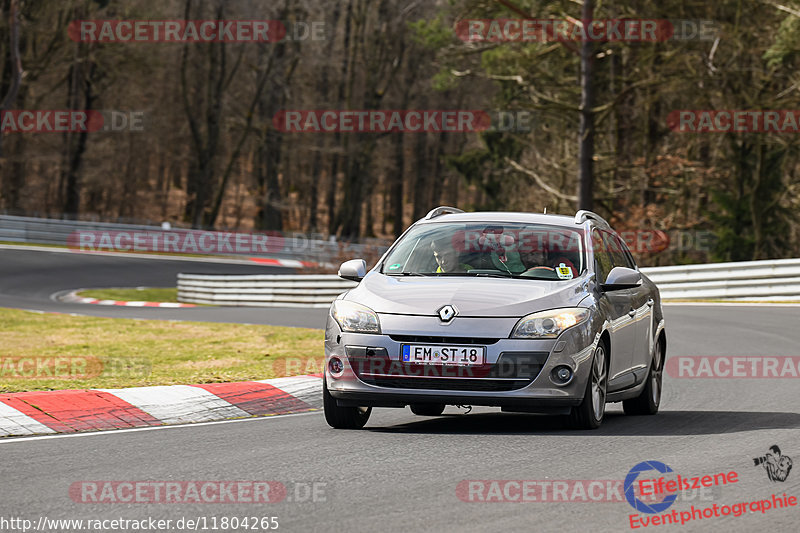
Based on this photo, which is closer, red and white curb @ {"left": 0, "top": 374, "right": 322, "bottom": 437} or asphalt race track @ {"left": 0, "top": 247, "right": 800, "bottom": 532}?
asphalt race track @ {"left": 0, "top": 247, "right": 800, "bottom": 532}

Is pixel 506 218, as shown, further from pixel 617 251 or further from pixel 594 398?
pixel 594 398

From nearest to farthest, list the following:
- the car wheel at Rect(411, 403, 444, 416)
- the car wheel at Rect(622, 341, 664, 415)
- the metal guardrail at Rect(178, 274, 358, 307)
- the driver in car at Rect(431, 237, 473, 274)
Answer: the driver in car at Rect(431, 237, 473, 274)
the car wheel at Rect(411, 403, 444, 416)
the car wheel at Rect(622, 341, 664, 415)
the metal guardrail at Rect(178, 274, 358, 307)

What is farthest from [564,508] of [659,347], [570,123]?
[570,123]

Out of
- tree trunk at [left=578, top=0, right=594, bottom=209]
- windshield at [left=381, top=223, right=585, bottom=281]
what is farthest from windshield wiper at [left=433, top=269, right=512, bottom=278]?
tree trunk at [left=578, top=0, right=594, bottom=209]

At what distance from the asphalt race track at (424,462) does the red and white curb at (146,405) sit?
43 centimetres

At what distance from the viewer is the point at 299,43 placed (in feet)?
197

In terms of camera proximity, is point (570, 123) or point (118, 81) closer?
point (570, 123)

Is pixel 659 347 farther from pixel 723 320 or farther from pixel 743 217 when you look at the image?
pixel 743 217

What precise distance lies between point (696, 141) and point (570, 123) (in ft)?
14.3

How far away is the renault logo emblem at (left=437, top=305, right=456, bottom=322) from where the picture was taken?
815 cm

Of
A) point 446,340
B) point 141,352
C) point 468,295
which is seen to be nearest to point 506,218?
point 468,295

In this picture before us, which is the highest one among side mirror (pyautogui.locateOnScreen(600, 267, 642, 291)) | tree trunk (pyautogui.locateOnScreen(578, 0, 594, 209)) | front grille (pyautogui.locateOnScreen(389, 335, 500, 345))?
tree trunk (pyautogui.locateOnScreen(578, 0, 594, 209))

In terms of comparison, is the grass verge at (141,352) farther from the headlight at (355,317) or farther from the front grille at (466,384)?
the front grille at (466,384)

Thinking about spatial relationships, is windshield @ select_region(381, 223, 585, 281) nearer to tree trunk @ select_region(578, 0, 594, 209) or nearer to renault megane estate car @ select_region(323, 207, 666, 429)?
renault megane estate car @ select_region(323, 207, 666, 429)
